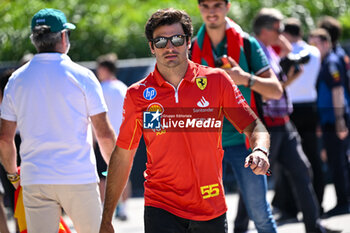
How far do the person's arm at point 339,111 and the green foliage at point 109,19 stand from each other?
3883 mm

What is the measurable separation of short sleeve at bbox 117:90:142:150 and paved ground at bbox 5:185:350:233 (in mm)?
3703

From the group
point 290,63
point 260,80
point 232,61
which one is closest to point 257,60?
point 260,80

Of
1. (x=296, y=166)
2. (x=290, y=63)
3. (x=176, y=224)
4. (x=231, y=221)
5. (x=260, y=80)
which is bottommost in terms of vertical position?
(x=231, y=221)

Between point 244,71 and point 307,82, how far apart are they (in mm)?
3518

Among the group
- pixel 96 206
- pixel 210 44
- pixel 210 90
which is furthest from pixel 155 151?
pixel 210 44

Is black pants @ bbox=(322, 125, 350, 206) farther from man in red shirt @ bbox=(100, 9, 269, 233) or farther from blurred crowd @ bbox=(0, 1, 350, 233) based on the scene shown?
man in red shirt @ bbox=(100, 9, 269, 233)

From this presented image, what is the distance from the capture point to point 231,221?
8242 mm

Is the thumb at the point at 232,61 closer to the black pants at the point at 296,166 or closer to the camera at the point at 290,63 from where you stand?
the black pants at the point at 296,166

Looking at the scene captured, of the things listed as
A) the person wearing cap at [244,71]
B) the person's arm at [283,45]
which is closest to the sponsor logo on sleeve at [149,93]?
the person wearing cap at [244,71]

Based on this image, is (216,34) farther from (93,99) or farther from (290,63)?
(290,63)

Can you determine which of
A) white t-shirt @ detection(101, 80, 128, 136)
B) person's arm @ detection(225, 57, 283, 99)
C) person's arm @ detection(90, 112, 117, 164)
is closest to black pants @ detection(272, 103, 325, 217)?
white t-shirt @ detection(101, 80, 128, 136)

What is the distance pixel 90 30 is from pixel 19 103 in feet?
24.2

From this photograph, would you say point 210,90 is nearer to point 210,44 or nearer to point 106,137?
point 106,137

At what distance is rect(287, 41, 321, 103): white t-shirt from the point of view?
28.3 feet
